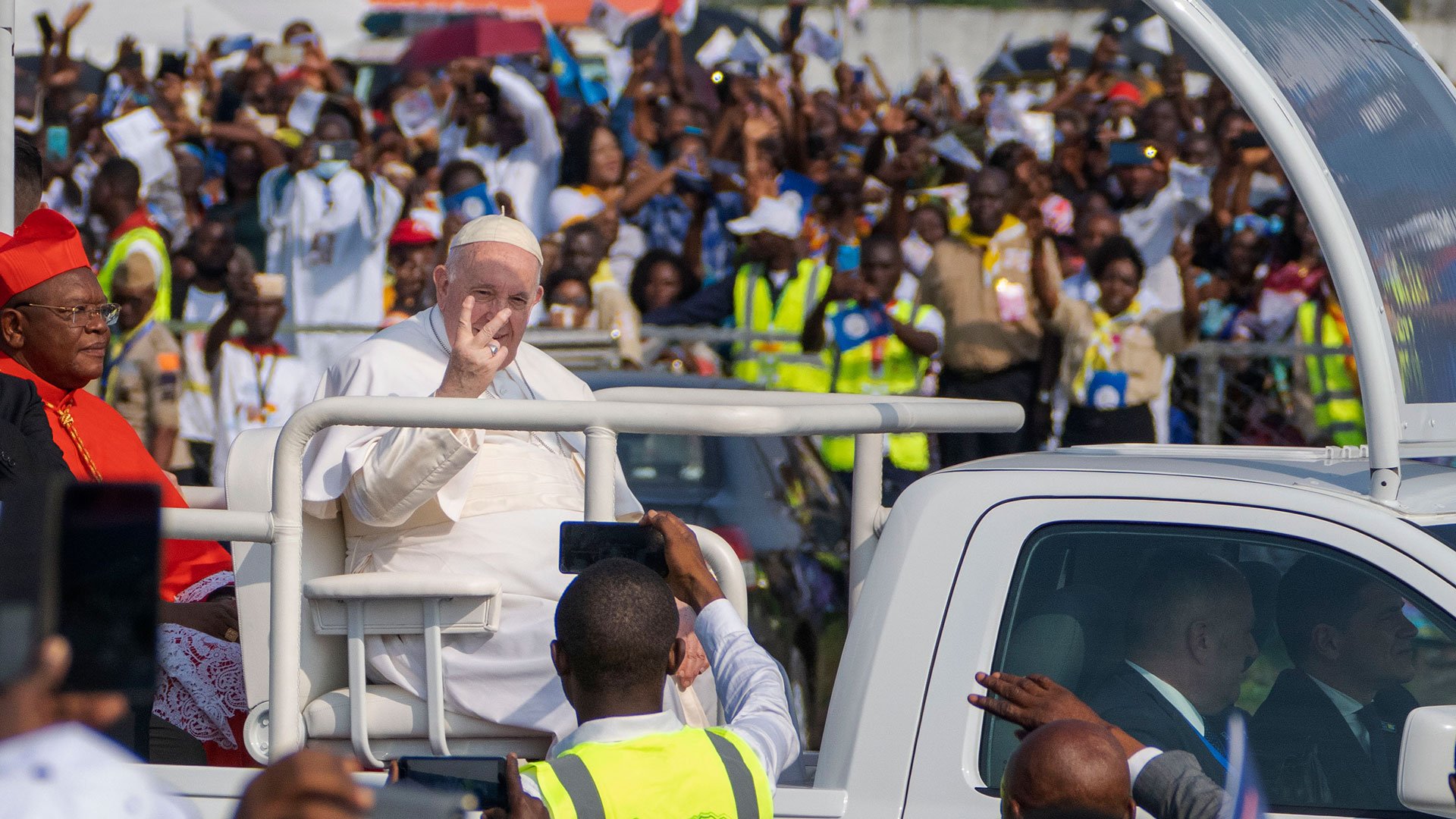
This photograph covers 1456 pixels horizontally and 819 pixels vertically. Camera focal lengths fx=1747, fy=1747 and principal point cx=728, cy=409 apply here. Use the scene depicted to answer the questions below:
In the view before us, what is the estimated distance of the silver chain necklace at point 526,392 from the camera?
418cm

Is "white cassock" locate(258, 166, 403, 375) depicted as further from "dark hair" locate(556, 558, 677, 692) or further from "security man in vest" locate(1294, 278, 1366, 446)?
"dark hair" locate(556, 558, 677, 692)

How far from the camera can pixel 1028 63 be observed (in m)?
12.5

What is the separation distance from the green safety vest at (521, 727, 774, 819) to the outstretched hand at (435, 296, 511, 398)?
1.16m

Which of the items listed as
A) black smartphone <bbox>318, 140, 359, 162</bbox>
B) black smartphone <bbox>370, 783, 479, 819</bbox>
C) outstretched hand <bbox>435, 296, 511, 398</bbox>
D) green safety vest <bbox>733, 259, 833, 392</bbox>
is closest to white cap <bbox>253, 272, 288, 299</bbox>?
black smartphone <bbox>318, 140, 359, 162</bbox>

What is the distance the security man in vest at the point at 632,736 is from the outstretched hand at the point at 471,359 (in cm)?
94

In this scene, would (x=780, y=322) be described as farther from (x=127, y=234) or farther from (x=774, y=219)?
(x=127, y=234)

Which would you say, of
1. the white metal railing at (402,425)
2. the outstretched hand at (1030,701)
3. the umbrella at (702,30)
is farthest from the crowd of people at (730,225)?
the outstretched hand at (1030,701)

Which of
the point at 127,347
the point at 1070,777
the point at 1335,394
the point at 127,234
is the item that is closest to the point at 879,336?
the point at 1335,394

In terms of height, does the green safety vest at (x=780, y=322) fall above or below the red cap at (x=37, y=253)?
below

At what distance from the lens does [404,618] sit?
130 inches

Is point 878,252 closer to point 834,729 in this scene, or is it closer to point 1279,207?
point 1279,207

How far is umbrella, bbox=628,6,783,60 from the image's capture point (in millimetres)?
12328

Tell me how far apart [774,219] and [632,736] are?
6999 millimetres

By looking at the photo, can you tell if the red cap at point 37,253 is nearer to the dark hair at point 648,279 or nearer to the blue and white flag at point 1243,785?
the blue and white flag at point 1243,785
